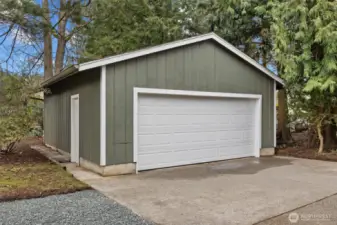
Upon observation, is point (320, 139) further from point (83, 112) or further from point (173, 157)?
point (83, 112)

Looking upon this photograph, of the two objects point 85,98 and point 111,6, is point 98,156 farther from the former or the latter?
point 111,6

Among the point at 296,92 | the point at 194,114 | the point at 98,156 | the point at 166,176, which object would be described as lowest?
the point at 166,176

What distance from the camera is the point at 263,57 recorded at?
12383 mm

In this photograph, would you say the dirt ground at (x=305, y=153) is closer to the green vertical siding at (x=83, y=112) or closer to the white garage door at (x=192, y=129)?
the white garage door at (x=192, y=129)

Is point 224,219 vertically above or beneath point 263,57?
beneath

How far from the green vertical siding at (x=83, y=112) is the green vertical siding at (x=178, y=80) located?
0.39 metres

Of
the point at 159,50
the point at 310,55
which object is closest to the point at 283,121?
the point at 310,55

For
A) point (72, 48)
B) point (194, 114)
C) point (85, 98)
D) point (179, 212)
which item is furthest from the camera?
point (72, 48)

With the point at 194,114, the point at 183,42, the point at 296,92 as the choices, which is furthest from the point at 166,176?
the point at 296,92

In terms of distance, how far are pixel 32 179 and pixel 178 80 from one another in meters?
3.98

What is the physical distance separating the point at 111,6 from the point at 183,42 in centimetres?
750

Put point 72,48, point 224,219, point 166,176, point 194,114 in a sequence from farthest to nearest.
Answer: point 72,48, point 194,114, point 166,176, point 224,219

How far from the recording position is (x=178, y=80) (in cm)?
738

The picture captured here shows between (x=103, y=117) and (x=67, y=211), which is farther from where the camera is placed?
(x=103, y=117)
